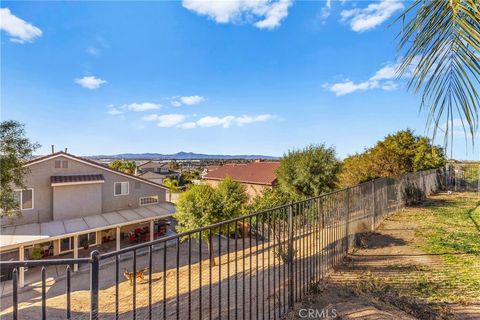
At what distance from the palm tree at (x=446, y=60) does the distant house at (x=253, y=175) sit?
20018mm

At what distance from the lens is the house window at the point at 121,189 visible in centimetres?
1647

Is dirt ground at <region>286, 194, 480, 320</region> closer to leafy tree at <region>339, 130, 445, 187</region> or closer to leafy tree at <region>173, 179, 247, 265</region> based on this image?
leafy tree at <region>173, 179, 247, 265</region>

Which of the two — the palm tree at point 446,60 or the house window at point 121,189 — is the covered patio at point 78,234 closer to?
the house window at point 121,189

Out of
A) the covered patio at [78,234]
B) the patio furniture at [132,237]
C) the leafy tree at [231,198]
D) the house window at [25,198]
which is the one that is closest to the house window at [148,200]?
the covered patio at [78,234]

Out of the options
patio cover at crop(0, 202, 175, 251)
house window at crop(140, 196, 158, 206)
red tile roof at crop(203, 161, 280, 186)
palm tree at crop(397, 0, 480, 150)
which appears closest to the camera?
palm tree at crop(397, 0, 480, 150)

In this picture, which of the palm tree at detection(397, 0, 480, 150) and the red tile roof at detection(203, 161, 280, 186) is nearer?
the palm tree at detection(397, 0, 480, 150)

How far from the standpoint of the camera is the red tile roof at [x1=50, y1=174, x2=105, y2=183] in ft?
45.1

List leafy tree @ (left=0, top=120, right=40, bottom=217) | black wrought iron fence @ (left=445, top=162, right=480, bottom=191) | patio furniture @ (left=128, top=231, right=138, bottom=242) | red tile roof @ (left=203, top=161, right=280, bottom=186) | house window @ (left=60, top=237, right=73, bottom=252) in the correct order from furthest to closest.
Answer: red tile roof @ (left=203, top=161, right=280, bottom=186)
black wrought iron fence @ (left=445, top=162, right=480, bottom=191)
patio furniture @ (left=128, top=231, right=138, bottom=242)
house window @ (left=60, top=237, right=73, bottom=252)
leafy tree @ (left=0, top=120, right=40, bottom=217)

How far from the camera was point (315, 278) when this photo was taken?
4570 millimetres

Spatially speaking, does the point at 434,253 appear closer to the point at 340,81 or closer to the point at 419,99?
the point at 419,99

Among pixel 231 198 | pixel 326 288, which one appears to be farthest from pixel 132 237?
pixel 326 288

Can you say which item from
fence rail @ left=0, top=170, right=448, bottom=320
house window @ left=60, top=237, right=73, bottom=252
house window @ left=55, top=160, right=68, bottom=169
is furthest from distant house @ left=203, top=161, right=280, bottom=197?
fence rail @ left=0, top=170, right=448, bottom=320

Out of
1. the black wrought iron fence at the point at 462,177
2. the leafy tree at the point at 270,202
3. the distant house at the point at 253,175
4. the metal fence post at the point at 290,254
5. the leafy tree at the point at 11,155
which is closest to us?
the metal fence post at the point at 290,254

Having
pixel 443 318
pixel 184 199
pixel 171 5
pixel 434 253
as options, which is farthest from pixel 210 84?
pixel 443 318
